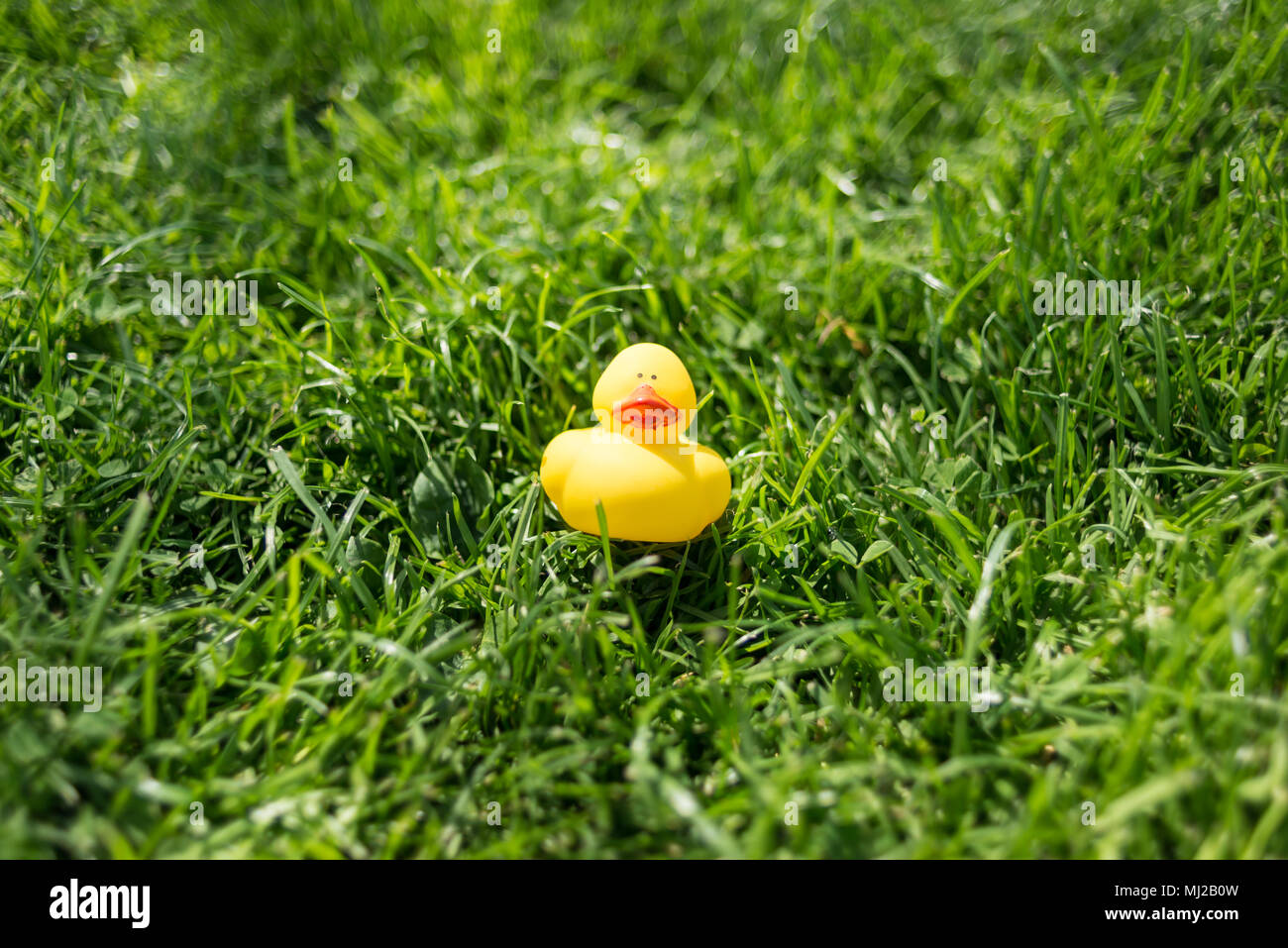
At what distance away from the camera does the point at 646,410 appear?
2.11m

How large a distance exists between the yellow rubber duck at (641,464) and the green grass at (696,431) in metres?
0.15

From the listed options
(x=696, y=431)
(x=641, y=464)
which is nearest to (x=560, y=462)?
(x=641, y=464)

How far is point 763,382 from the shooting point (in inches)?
109

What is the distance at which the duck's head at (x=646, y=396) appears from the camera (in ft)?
6.97

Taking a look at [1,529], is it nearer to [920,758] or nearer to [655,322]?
[655,322]

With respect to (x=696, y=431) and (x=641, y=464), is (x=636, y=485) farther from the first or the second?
(x=696, y=431)

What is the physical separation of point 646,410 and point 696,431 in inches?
16.7

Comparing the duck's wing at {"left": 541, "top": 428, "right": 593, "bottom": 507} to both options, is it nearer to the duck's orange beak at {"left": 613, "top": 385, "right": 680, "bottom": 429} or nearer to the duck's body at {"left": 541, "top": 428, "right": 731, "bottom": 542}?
the duck's body at {"left": 541, "top": 428, "right": 731, "bottom": 542}

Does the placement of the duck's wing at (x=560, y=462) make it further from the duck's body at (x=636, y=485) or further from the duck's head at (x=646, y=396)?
the duck's head at (x=646, y=396)

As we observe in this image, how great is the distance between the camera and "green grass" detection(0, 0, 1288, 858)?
177 cm

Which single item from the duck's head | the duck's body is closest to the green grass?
the duck's body

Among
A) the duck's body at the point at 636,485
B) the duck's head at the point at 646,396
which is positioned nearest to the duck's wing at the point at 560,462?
the duck's body at the point at 636,485

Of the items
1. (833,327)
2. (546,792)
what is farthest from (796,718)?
(833,327)

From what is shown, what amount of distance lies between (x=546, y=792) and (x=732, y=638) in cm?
60
